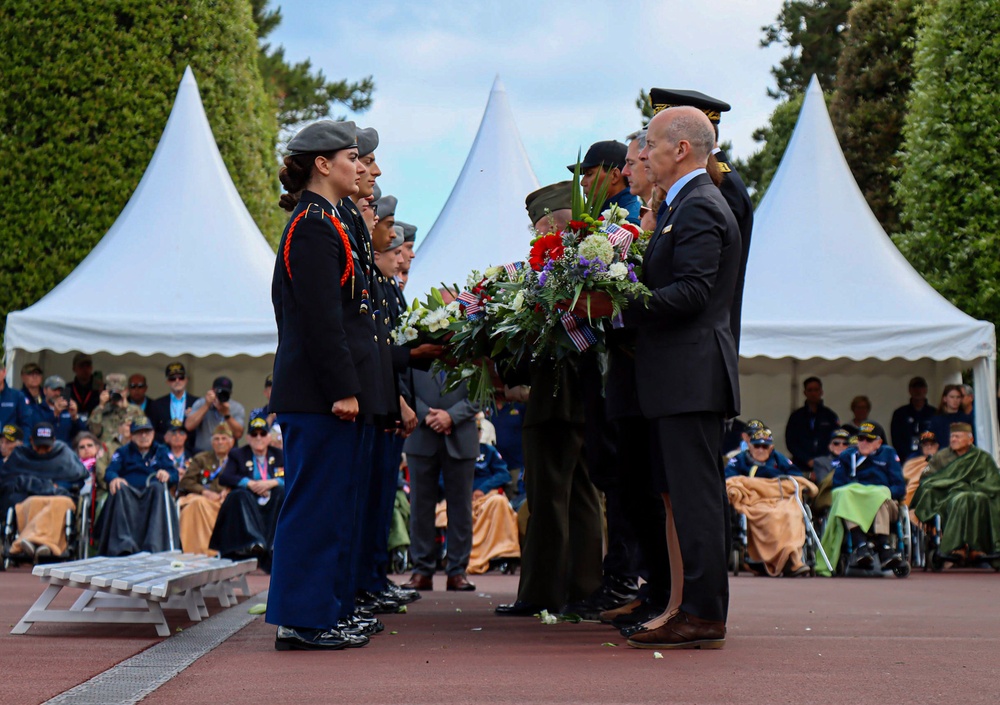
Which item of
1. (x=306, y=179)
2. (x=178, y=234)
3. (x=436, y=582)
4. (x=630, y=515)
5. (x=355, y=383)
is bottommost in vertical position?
(x=436, y=582)

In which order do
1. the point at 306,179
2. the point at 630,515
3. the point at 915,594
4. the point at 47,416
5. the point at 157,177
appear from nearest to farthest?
the point at 306,179 < the point at 630,515 < the point at 915,594 < the point at 47,416 < the point at 157,177

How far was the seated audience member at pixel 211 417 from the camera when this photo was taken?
41.9ft

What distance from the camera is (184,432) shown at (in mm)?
12234

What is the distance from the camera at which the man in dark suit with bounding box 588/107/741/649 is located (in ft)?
16.6

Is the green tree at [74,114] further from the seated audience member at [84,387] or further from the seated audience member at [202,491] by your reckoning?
the seated audience member at [202,491]

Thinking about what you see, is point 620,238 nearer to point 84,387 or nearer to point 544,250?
point 544,250

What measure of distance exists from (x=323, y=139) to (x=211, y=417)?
790cm

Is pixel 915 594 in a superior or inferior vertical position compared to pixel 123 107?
inferior

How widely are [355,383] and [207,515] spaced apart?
23.4 ft

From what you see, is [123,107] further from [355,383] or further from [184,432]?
[355,383]

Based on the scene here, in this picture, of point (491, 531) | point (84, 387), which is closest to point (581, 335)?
point (491, 531)

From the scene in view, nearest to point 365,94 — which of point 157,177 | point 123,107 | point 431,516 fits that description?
point 123,107

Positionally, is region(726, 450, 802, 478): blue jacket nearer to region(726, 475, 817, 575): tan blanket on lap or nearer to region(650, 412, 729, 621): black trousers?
region(726, 475, 817, 575): tan blanket on lap

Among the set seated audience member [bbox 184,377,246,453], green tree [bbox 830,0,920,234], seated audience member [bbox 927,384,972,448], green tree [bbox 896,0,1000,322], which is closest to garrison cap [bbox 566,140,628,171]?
seated audience member [bbox 184,377,246,453]
